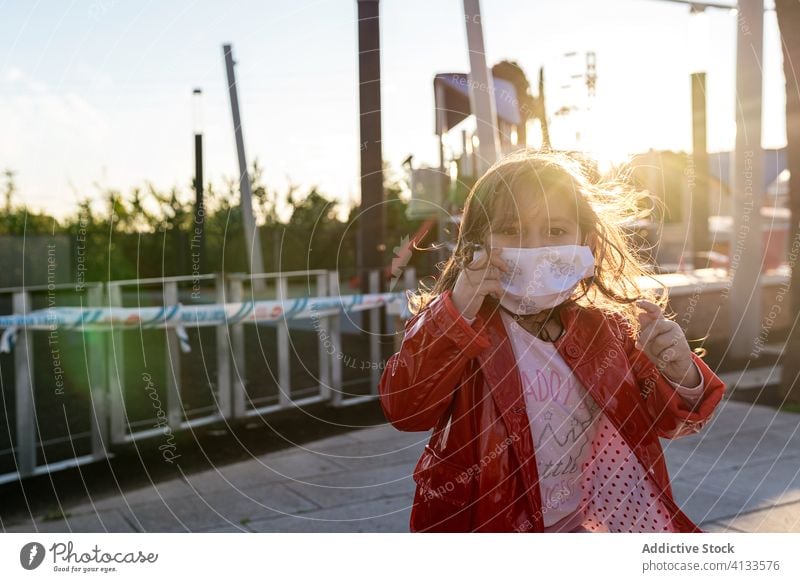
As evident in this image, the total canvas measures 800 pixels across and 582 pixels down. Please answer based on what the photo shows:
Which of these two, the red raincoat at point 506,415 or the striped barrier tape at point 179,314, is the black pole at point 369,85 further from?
the striped barrier tape at point 179,314

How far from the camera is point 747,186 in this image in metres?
5.46

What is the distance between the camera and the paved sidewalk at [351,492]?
2828mm

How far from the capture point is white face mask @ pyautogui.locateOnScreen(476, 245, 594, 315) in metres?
1.62

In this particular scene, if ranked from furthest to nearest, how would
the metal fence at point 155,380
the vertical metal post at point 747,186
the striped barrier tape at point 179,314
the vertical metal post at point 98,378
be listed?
the vertical metal post at point 747,186 → the vertical metal post at point 98,378 → the metal fence at point 155,380 → the striped barrier tape at point 179,314

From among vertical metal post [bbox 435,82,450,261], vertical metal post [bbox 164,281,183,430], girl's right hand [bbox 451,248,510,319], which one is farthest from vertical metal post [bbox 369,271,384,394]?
girl's right hand [bbox 451,248,510,319]

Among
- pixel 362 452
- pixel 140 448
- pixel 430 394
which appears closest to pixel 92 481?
pixel 140 448

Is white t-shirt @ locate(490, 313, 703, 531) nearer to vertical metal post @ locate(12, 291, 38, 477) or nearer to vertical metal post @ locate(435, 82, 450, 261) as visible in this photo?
vertical metal post @ locate(435, 82, 450, 261)

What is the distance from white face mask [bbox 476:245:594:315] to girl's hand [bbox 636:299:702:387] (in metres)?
0.14

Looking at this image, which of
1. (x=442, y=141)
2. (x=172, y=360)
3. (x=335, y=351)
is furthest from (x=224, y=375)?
(x=442, y=141)

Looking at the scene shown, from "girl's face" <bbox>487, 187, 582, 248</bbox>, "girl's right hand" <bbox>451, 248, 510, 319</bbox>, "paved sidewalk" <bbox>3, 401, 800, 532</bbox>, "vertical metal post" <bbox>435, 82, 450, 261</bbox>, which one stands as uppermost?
"vertical metal post" <bbox>435, 82, 450, 261</bbox>

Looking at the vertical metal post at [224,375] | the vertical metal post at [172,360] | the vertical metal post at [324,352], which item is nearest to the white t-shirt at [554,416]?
the vertical metal post at [172,360]

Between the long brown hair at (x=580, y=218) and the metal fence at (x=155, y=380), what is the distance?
76cm

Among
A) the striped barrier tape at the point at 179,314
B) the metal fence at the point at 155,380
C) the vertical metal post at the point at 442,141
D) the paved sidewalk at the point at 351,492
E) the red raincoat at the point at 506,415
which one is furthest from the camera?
the metal fence at the point at 155,380
